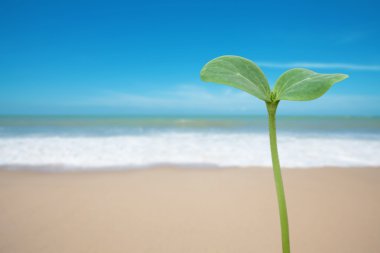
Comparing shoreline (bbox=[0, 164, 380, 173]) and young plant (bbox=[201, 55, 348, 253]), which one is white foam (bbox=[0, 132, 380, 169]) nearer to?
shoreline (bbox=[0, 164, 380, 173])

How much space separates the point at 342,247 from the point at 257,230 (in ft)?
2.04

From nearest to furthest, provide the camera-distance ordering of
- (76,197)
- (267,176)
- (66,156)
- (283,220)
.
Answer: (283,220) → (76,197) → (267,176) → (66,156)

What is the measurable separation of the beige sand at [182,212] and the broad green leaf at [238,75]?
1.84m

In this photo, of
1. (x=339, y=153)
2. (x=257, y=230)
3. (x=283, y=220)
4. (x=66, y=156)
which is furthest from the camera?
(x=339, y=153)

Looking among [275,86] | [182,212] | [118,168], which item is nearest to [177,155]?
A: [118,168]

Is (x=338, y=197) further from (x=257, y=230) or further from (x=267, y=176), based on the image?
(x=257, y=230)

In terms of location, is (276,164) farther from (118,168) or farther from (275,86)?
(118,168)

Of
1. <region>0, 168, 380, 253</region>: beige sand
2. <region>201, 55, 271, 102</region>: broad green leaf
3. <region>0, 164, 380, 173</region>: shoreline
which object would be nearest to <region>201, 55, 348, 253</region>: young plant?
<region>201, 55, 271, 102</region>: broad green leaf

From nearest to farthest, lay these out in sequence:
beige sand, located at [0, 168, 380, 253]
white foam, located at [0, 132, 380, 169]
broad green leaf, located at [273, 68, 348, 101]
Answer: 1. broad green leaf, located at [273, 68, 348, 101]
2. beige sand, located at [0, 168, 380, 253]
3. white foam, located at [0, 132, 380, 169]

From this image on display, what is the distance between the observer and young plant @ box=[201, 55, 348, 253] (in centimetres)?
41

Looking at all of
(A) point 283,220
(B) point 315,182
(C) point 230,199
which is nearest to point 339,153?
(B) point 315,182

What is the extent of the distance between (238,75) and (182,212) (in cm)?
238

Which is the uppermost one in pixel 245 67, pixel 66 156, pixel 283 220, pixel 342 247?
pixel 245 67

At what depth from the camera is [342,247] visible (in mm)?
2027
